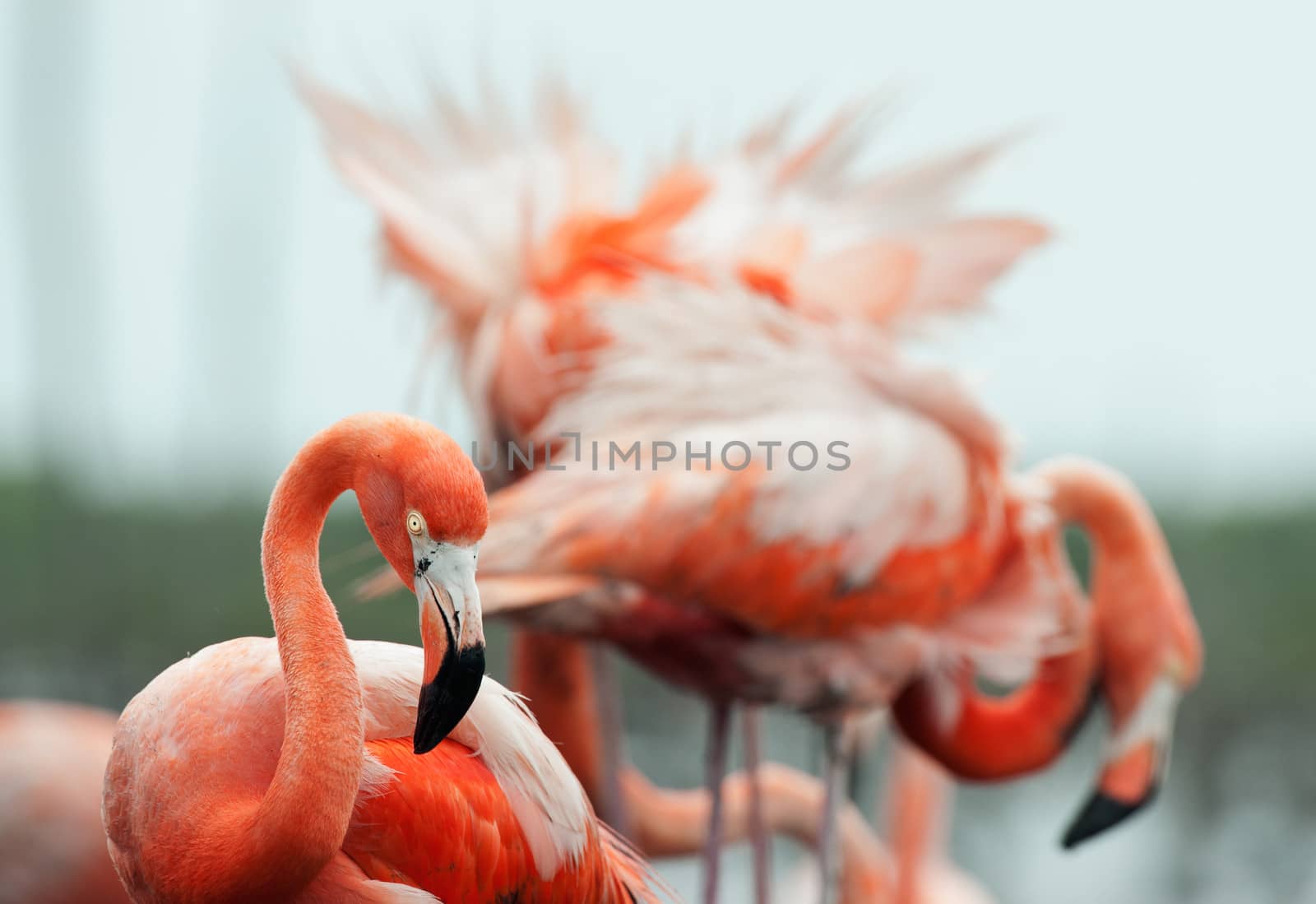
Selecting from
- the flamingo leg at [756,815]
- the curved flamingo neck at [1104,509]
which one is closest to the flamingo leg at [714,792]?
the flamingo leg at [756,815]

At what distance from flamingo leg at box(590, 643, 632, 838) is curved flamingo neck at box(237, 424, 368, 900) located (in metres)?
1.54

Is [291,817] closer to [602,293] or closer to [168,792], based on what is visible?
[168,792]

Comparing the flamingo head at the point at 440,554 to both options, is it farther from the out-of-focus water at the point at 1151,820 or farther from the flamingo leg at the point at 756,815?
the out-of-focus water at the point at 1151,820

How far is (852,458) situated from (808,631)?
0.89 feet

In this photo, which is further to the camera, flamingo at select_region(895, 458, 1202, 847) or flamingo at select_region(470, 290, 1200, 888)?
flamingo at select_region(895, 458, 1202, 847)

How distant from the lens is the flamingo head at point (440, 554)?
2.87ft

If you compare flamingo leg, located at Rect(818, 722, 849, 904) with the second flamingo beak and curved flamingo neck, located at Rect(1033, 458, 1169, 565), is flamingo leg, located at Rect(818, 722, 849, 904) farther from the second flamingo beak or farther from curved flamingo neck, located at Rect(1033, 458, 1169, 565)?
the second flamingo beak

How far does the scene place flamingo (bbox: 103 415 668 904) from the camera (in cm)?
89

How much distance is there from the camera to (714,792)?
2.44m

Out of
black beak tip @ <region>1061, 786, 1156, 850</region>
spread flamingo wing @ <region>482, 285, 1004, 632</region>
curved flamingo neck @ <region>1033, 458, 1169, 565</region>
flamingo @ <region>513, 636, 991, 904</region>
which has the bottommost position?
flamingo @ <region>513, 636, 991, 904</region>

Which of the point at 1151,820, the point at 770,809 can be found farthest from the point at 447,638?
the point at 1151,820

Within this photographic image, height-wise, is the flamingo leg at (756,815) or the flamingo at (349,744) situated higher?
the flamingo at (349,744)

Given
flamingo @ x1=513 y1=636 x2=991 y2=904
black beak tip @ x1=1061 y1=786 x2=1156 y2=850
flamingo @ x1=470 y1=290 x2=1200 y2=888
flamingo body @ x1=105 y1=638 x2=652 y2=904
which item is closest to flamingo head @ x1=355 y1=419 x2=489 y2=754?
flamingo body @ x1=105 y1=638 x2=652 y2=904

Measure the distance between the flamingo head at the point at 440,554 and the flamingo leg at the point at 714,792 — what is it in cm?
150
